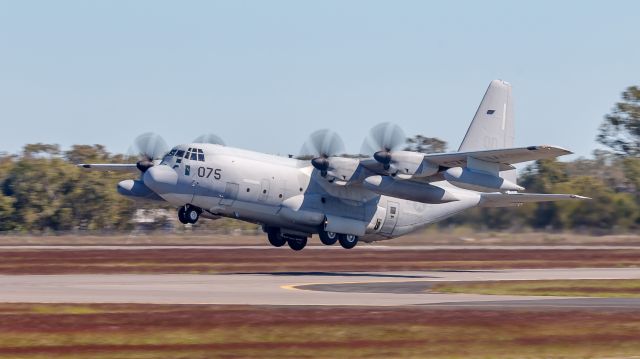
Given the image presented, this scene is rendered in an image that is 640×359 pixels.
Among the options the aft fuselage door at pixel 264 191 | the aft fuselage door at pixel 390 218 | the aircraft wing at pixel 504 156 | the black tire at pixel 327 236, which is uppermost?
the aircraft wing at pixel 504 156

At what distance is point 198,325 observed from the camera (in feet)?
69.9

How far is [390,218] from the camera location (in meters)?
48.4

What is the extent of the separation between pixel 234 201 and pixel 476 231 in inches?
906

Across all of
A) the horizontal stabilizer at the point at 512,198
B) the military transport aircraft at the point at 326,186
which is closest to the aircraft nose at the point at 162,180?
the military transport aircraft at the point at 326,186

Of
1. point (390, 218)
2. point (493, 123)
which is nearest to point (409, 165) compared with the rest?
point (390, 218)

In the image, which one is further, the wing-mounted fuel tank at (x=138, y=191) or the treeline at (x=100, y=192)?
the treeline at (x=100, y=192)

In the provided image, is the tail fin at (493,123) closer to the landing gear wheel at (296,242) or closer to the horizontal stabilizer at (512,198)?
the horizontal stabilizer at (512,198)

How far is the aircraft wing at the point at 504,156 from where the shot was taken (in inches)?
1537

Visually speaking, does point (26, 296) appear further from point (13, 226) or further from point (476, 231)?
point (13, 226)

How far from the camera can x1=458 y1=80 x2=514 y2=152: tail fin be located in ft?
165

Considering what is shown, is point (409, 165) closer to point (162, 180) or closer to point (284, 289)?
point (162, 180)

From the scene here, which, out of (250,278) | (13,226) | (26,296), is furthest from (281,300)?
(13,226)

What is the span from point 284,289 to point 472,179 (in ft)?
43.9

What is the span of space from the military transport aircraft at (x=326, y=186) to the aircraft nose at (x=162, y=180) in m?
0.04
